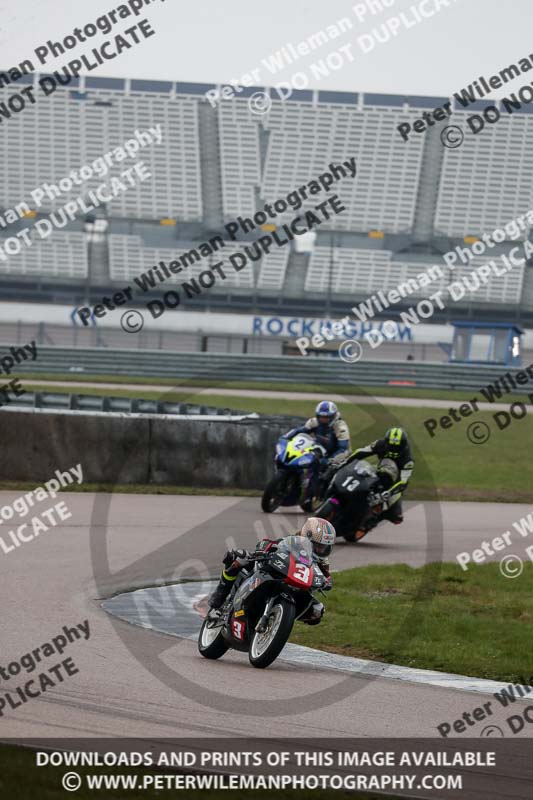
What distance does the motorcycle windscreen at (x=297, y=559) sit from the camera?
7.87 metres

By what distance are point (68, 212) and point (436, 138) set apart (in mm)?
27688

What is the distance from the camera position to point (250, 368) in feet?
126

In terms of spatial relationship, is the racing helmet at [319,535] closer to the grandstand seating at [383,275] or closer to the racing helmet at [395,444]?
the racing helmet at [395,444]

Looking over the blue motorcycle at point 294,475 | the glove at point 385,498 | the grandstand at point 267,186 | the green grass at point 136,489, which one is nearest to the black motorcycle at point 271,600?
the glove at point 385,498

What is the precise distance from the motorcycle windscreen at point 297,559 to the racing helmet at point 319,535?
5 cm

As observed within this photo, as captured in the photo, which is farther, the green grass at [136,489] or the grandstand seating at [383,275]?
the grandstand seating at [383,275]

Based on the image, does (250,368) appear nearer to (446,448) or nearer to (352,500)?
(446,448)

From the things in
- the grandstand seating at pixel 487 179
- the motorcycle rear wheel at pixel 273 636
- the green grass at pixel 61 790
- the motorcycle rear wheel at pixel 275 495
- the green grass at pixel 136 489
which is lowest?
the green grass at pixel 136 489

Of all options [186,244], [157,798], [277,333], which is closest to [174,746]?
[157,798]

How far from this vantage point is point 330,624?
992 cm

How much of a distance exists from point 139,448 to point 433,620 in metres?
8.30

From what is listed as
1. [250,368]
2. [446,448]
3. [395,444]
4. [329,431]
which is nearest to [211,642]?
[395,444]

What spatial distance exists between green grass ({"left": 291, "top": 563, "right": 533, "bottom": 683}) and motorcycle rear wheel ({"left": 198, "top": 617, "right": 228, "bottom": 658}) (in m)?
1.07

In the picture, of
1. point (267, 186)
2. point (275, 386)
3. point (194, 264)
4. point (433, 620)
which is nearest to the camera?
point (433, 620)
